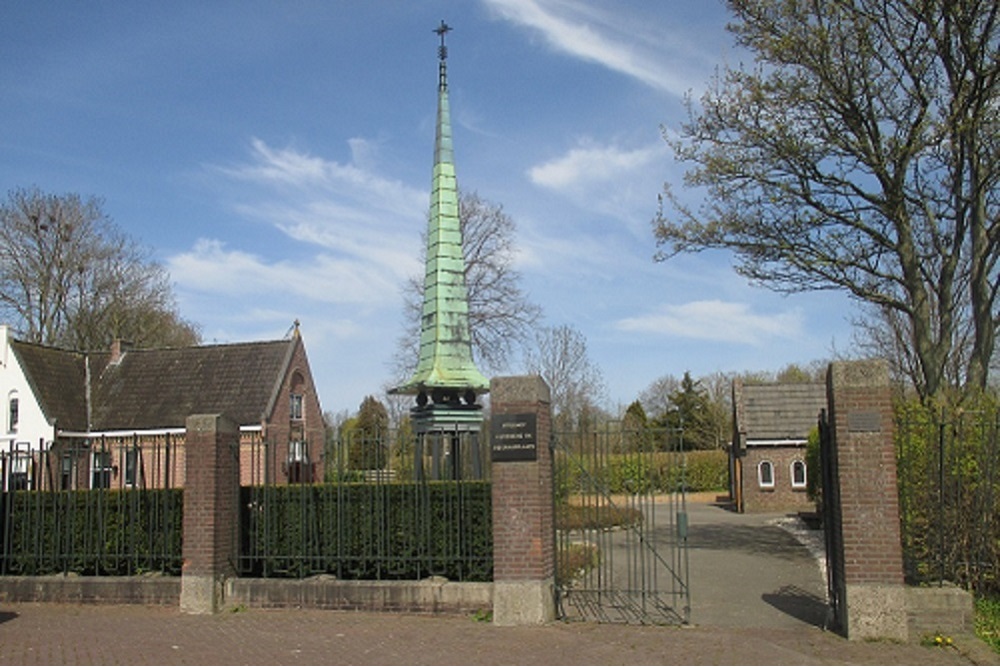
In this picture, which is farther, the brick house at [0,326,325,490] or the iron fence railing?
the brick house at [0,326,325,490]

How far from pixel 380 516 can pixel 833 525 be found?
18.4 ft

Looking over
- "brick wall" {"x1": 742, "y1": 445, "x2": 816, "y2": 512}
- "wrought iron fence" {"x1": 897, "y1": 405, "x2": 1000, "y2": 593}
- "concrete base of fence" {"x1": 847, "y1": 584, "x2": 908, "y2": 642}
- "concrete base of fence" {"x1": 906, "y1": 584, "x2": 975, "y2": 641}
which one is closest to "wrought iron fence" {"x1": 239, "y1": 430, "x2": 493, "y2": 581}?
"concrete base of fence" {"x1": 847, "y1": 584, "x2": 908, "y2": 642}

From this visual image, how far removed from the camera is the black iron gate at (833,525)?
970 cm

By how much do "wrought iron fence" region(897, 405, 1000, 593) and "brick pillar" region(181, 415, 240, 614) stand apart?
28.5 ft

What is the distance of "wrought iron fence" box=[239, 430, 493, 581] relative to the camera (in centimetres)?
1121

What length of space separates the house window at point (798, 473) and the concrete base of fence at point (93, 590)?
1050 inches

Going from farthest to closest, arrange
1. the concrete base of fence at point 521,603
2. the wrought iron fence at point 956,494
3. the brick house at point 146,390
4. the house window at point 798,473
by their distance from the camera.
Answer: the brick house at point 146,390, the house window at point 798,473, the wrought iron fence at point 956,494, the concrete base of fence at point 521,603

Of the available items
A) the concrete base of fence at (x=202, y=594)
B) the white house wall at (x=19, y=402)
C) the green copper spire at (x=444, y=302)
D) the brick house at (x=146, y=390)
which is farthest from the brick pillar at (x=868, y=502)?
the white house wall at (x=19, y=402)

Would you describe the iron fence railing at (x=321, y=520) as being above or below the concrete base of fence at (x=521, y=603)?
above

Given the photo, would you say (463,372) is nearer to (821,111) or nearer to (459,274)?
(459,274)

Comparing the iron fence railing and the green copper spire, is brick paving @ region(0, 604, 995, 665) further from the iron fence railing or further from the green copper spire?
the green copper spire

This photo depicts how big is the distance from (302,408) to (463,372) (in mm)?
24472

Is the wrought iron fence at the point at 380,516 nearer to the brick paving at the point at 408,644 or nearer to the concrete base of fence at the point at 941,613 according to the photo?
the brick paving at the point at 408,644

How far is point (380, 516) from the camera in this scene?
11539 mm
